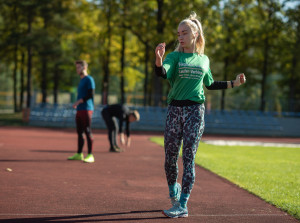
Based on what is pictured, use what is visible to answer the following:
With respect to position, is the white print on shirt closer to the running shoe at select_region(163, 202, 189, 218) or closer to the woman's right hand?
the woman's right hand

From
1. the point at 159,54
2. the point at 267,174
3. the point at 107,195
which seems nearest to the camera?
the point at 159,54

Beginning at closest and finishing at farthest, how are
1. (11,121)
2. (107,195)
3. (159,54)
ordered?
1. (159,54)
2. (107,195)
3. (11,121)

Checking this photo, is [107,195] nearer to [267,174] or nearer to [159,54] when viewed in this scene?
[159,54]

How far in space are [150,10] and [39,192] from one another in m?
27.5

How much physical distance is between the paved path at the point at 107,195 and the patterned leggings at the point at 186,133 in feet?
1.75

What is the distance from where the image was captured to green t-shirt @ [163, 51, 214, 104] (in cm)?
511

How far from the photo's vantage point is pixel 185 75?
512cm

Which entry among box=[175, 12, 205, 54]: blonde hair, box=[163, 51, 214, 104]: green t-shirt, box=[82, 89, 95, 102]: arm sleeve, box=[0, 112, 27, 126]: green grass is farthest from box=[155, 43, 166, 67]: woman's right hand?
box=[0, 112, 27, 126]: green grass

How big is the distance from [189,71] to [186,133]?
0.67 m

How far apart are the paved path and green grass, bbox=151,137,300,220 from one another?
0.71 feet

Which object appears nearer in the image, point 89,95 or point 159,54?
point 159,54

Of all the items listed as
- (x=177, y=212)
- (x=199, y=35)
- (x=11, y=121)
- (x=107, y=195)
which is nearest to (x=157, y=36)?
(x=11, y=121)

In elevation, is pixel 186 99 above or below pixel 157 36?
below

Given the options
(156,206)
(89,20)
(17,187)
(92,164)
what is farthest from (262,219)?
(89,20)
